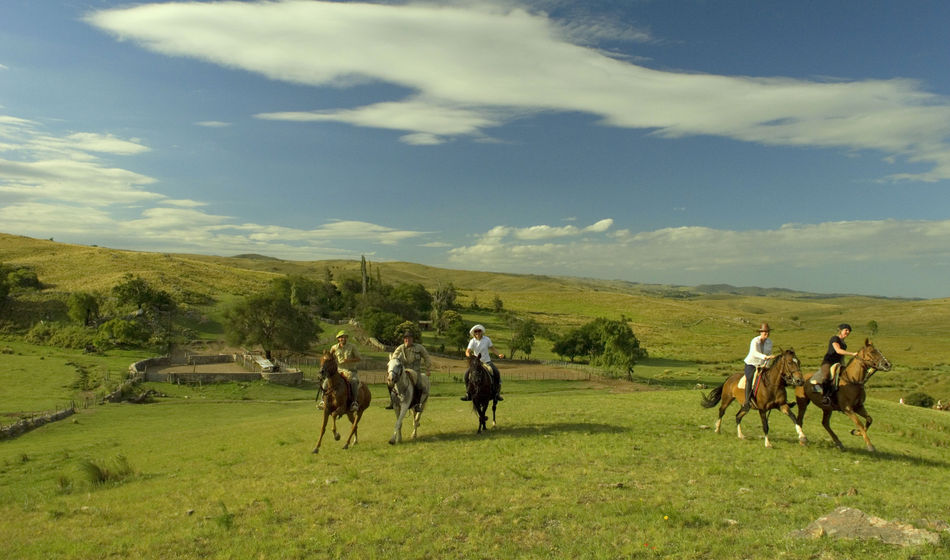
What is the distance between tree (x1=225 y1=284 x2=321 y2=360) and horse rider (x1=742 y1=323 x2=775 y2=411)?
5028cm

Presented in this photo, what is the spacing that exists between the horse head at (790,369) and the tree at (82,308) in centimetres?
6734

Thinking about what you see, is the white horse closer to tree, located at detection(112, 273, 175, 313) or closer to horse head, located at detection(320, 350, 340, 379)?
horse head, located at detection(320, 350, 340, 379)

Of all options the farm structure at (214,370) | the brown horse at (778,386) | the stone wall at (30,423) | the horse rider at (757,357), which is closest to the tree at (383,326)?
the farm structure at (214,370)

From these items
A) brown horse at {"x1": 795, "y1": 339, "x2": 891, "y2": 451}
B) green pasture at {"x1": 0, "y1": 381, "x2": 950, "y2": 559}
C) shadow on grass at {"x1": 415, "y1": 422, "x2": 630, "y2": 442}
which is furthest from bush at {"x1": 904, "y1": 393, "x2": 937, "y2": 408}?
shadow on grass at {"x1": 415, "y1": 422, "x2": 630, "y2": 442}

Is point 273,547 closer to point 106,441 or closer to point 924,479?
point 924,479

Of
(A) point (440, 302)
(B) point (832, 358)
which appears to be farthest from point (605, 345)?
(B) point (832, 358)

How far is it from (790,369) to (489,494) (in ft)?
28.6

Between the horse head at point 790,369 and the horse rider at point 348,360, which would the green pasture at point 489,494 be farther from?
the horse head at point 790,369

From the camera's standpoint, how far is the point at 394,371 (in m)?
14.5

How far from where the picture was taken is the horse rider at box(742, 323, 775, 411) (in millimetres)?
13930

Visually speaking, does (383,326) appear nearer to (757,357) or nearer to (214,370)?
(214,370)

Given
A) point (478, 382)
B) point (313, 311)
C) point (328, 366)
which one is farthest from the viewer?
point (313, 311)

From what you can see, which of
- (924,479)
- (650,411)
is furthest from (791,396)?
(924,479)

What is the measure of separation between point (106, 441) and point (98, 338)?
3996cm
